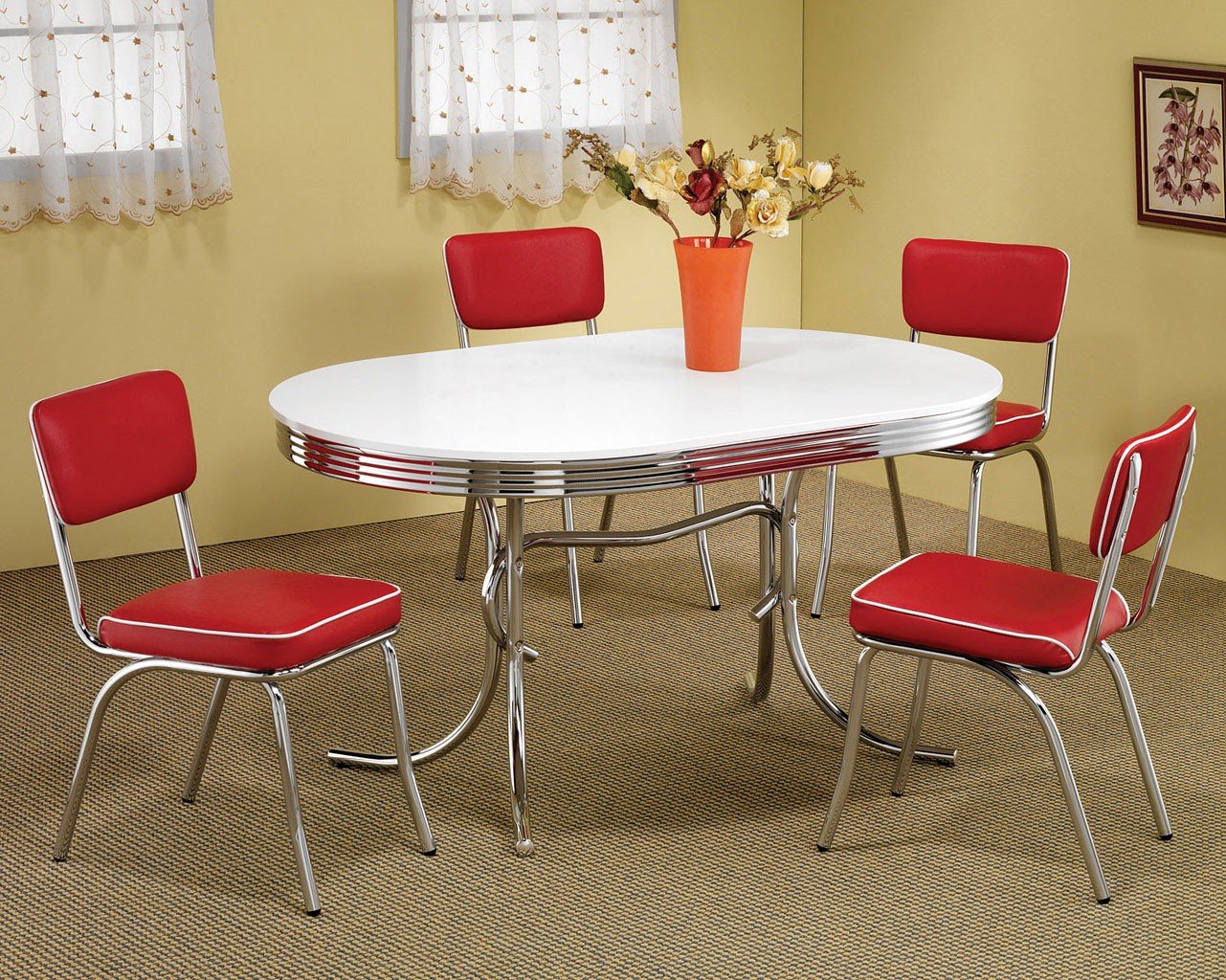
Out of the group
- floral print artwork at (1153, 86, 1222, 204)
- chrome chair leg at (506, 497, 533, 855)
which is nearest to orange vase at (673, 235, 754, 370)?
chrome chair leg at (506, 497, 533, 855)

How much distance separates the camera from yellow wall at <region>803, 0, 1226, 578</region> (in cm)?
402

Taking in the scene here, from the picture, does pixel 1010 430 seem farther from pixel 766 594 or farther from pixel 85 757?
pixel 85 757

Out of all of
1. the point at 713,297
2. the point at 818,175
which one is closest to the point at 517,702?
the point at 713,297

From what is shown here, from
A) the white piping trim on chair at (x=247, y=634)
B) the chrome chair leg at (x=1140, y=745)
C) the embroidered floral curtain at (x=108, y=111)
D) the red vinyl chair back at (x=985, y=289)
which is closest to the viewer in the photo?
the white piping trim on chair at (x=247, y=634)

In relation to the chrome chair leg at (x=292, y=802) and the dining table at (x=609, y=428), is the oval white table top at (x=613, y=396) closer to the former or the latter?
the dining table at (x=609, y=428)

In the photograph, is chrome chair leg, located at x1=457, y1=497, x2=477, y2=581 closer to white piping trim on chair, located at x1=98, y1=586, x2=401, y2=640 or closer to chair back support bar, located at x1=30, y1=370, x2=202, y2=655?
chair back support bar, located at x1=30, y1=370, x2=202, y2=655

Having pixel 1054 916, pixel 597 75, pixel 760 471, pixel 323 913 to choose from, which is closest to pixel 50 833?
pixel 323 913

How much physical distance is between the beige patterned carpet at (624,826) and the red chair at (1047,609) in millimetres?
152

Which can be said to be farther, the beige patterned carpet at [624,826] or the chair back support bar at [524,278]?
the chair back support bar at [524,278]

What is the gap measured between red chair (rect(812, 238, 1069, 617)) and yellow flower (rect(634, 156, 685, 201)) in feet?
3.70

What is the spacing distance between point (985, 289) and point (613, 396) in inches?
58.5

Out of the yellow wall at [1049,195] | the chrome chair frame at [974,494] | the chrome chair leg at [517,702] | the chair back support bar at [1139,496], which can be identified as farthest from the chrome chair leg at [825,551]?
the chair back support bar at [1139,496]

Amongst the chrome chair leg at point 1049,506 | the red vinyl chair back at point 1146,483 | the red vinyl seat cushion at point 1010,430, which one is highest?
the red vinyl chair back at point 1146,483

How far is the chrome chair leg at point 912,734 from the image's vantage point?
279 centimetres
